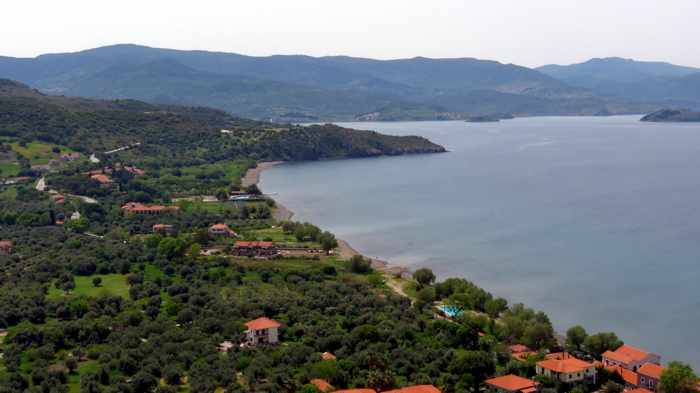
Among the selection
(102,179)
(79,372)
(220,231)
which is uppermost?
(102,179)

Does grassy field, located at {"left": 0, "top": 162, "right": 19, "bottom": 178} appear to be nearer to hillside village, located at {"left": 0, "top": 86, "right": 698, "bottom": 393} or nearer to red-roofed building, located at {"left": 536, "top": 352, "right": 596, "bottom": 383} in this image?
hillside village, located at {"left": 0, "top": 86, "right": 698, "bottom": 393}

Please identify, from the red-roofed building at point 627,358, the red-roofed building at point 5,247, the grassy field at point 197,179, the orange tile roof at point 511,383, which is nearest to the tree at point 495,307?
the red-roofed building at point 627,358

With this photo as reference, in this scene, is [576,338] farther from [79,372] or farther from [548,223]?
[548,223]

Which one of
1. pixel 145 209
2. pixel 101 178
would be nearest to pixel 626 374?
pixel 145 209

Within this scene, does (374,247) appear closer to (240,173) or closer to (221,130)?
(240,173)

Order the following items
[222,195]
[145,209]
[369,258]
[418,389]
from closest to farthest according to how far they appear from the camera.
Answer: [418,389] < [369,258] < [145,209] < [222,195]

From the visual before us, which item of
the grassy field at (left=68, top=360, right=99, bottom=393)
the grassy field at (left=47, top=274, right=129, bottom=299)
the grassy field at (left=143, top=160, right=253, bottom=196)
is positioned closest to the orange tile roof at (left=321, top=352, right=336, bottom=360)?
the grassy field at (left=68, top=360, right=99, bottom=393)

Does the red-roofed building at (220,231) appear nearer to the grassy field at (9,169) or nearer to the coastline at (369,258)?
the coastline at (369,258)
